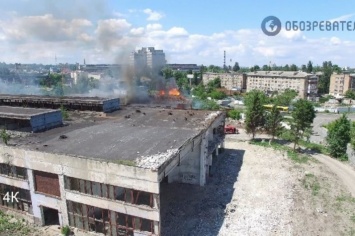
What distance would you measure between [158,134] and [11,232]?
511 inches

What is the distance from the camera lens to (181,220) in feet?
71.5

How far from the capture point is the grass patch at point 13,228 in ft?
68.4

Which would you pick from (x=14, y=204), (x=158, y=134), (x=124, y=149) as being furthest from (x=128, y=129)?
(x=14, y=204)

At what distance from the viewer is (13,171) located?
21969 millimetres

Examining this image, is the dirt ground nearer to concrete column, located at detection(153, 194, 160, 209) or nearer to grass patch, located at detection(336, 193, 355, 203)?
grass patch, located at detection(336, 193, 355, 203)

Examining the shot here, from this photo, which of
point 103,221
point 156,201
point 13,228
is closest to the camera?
point 156,201

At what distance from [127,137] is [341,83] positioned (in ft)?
372

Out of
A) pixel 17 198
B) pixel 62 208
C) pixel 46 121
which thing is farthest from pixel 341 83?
pixel 17 198

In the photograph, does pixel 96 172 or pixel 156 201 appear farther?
pixel 96 172

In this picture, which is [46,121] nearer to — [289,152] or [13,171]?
[13,171]

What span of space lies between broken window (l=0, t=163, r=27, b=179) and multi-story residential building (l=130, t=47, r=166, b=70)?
35853 mm

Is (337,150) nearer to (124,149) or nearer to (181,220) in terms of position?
(181,220)

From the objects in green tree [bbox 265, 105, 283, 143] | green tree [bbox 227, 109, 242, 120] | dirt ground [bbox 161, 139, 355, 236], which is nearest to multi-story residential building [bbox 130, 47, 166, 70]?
green tree [bbox 227, 109, 242, 120]

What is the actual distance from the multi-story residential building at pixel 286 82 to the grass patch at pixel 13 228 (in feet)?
339
